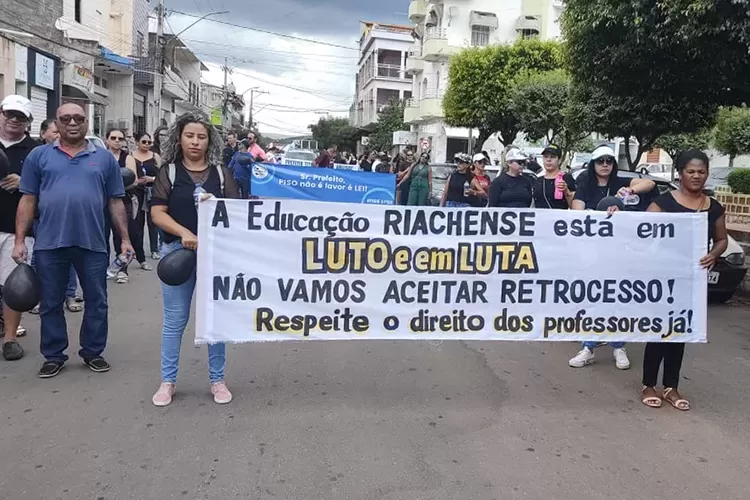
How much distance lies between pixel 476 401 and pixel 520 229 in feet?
4.04

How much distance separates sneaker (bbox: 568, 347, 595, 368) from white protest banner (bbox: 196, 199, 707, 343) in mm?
907

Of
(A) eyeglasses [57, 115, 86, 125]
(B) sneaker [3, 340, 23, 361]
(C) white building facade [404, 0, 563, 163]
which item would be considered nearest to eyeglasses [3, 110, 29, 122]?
(A) eyeglasses [57, 115, 86, 125]

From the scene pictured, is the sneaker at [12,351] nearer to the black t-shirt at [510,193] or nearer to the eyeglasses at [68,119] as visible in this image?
the eyeglasses at [68,119]

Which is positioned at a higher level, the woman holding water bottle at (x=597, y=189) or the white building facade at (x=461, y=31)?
the white building facade at (x=461, y=31)

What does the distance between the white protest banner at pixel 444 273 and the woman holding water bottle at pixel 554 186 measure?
6.98ft

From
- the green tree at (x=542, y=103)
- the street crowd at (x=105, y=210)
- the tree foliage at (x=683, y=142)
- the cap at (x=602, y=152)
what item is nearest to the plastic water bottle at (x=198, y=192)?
the street crowd at (x=105, y=210)

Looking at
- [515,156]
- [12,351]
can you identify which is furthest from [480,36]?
[12,351]

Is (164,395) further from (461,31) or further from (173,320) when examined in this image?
(461,31)

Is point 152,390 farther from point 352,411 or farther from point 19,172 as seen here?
point 19,172

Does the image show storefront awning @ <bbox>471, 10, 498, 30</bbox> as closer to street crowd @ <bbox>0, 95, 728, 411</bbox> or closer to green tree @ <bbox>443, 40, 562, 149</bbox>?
green tree @ <bbox>443, 40, 562, 149</bbox>

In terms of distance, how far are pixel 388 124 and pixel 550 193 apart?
5533 centimetres

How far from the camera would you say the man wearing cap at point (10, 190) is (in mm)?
5363

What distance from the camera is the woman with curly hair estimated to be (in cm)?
443

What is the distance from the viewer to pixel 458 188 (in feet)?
34.6
